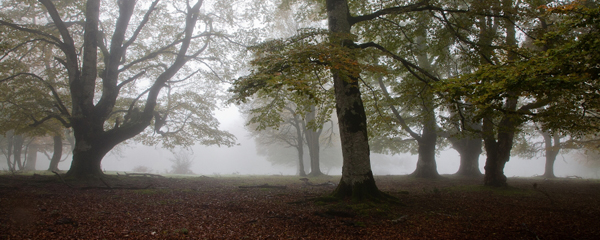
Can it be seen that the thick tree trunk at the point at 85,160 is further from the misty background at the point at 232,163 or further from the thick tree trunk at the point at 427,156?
the misty background at the point at 232,163

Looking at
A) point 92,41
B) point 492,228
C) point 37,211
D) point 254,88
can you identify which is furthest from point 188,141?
point 492,228

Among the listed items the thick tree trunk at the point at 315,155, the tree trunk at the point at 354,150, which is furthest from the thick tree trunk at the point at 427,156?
the tree trunk at the point at 354,150

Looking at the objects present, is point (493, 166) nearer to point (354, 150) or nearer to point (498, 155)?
point (498, 155)

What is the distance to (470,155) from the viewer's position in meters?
17.5

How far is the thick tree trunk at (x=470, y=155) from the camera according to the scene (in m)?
17.3

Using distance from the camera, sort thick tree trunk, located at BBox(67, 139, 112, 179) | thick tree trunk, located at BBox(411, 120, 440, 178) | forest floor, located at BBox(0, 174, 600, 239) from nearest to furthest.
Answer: forest floor, located at BBox(0, 174, 600, 239) < thick tree trunk, located at BBox(67, 139, 112, 179) < thick tree trunk, located at BBox(411, 120, 440, 178)

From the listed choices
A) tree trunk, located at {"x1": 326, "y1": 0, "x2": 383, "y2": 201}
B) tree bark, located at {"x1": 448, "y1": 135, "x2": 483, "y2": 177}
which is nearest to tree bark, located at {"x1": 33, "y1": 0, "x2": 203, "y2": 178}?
tree trunk, located at {"x1": 326, "y1": 0, "x2": 383, "y2": 201}

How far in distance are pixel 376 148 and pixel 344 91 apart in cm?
1493

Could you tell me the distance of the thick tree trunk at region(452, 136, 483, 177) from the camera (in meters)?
17.3

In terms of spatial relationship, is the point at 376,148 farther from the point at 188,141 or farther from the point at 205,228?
the point at 205,228

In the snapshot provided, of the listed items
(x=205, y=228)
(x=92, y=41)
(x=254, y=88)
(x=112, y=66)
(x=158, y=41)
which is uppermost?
(x=158, y=41)

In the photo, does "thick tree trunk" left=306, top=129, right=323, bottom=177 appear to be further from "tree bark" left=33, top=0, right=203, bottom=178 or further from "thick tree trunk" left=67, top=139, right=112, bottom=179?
"thick tree trunk" left=67, top=139, right=112, bottom=179

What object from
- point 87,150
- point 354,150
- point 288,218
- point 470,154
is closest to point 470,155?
point 470,154

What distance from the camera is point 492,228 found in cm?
456
